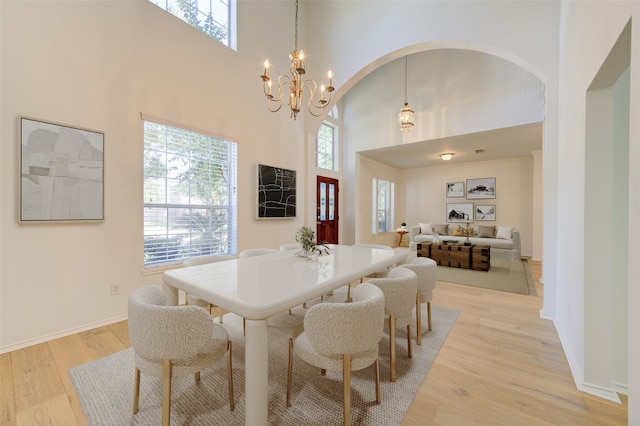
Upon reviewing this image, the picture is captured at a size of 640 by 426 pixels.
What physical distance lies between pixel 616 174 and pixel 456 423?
1.89m

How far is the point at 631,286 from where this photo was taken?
3.49 feet

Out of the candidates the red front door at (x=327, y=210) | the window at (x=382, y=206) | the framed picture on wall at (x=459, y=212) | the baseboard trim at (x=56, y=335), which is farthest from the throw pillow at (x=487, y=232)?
the baseboard trim at (x=56, y=335)

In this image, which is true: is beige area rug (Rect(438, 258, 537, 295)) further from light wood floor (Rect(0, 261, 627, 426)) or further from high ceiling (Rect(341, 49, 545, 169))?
high ceiling (Rect(341, 49, 545, 169))

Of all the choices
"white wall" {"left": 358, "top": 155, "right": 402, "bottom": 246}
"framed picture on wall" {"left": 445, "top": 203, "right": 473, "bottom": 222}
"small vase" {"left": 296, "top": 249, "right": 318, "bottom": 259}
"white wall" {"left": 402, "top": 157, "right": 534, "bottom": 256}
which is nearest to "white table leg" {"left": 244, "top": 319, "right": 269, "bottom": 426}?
"small vase" {"left": 296, "top": 249, "right": 318, "bottom": 259}

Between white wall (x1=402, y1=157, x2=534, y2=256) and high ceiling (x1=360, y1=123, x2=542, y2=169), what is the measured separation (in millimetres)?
294

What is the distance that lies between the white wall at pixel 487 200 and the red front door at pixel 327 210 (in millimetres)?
3263

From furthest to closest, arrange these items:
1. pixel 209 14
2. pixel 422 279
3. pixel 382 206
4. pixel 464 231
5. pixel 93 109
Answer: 1. pixel 382 206
2. pixel 464 231
3. pixel 209 14
4. pixel 93 109
5. pixel 422 279

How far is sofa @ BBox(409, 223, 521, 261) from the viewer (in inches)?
227

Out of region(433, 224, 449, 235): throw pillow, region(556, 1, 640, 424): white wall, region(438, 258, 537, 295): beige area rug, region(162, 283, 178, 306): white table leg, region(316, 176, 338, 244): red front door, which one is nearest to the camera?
region(556, 1, 640, 424): white wall

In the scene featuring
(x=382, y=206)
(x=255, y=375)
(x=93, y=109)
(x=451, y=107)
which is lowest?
(x=255, y=375)

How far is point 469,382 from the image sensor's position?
1738 millimetres

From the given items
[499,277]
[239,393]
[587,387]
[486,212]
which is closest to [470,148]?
[486,212]

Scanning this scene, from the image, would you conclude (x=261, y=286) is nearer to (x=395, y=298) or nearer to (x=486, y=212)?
(x=395, y=298)

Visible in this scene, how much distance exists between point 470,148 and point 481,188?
183cm
